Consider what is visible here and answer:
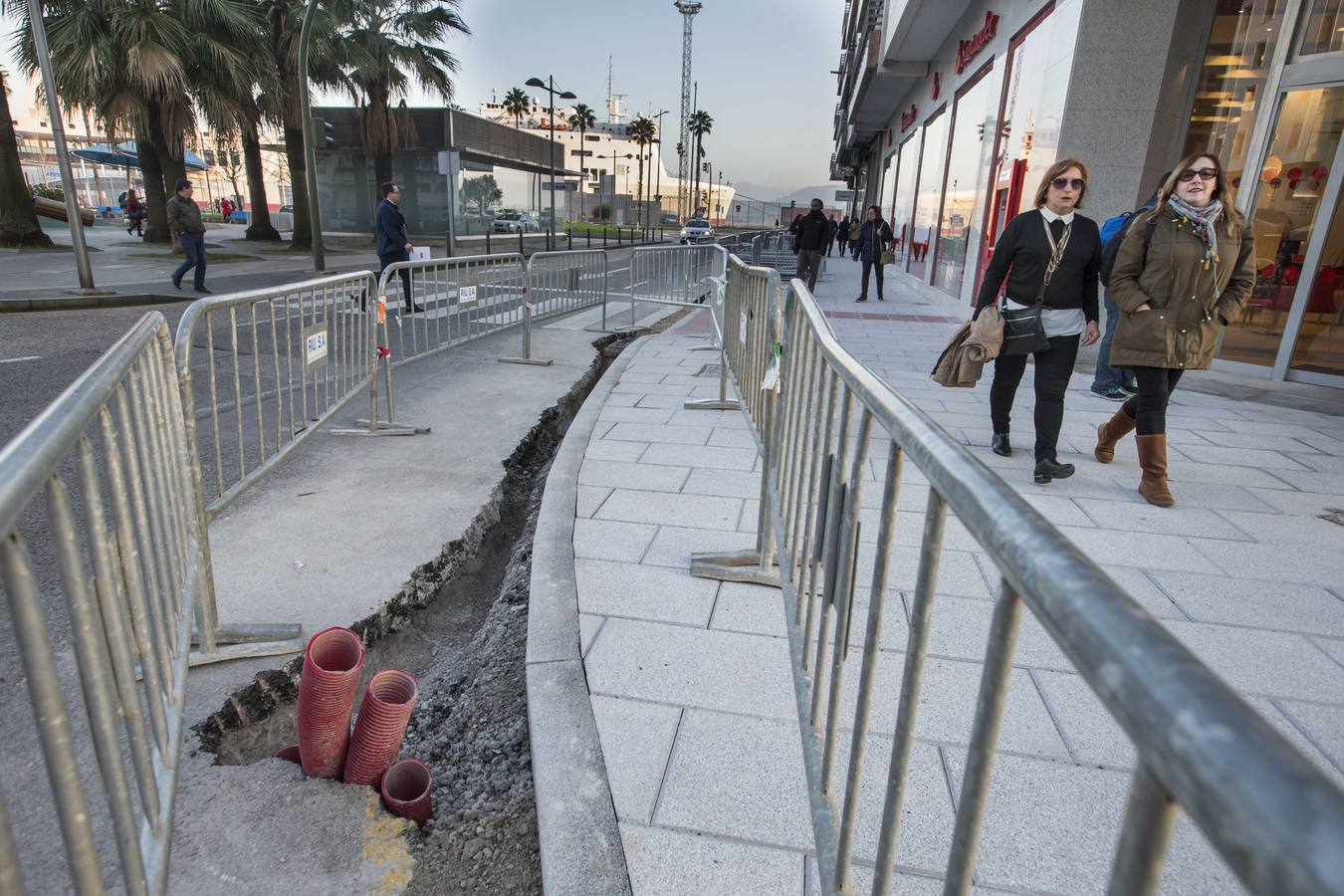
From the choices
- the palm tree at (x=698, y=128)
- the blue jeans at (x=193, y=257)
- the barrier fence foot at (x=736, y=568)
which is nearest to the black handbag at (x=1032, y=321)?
the barrier fence foot at (x=736, y=568)

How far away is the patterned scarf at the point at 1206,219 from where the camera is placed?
4203mm

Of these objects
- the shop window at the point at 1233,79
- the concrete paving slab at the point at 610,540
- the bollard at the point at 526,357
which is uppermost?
the shop window at the point at 1233,79

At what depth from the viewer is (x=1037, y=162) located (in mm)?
9375

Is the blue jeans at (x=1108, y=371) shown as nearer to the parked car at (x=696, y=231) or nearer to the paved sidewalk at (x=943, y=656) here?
the paved sidewalk at (x=943, y=656)

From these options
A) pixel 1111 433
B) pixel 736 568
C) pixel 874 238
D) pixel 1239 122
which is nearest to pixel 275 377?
pixel 736 568

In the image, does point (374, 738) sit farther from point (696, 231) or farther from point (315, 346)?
point (696, 231)

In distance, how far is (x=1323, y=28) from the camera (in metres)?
7.54

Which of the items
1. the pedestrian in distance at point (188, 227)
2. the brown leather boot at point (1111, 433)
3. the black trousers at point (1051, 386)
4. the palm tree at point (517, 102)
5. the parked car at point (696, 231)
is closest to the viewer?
the black trousers at point (1051, 386)

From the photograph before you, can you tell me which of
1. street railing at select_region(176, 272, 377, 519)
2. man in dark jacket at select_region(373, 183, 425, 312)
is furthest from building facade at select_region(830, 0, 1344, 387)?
man in dark jacket at select_region(373, 183, 425, 312)

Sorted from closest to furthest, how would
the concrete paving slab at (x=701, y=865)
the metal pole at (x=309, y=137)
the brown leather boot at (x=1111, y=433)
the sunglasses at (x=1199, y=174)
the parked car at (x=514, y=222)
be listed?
the concrete paving slab at (x=701, y=865) → the sunglasses at (x=1199, y=174) → the brown leather boot at (x=1111, y=433) → the metal pole at (x=309, y=137) → the parked car at (x=514, y=222)

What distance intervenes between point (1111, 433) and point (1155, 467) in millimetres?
626

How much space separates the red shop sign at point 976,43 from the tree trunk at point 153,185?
19.2 m

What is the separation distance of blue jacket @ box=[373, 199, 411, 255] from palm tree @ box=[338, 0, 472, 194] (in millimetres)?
16363

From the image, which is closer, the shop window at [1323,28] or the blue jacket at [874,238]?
the shop window at [1323,28]
